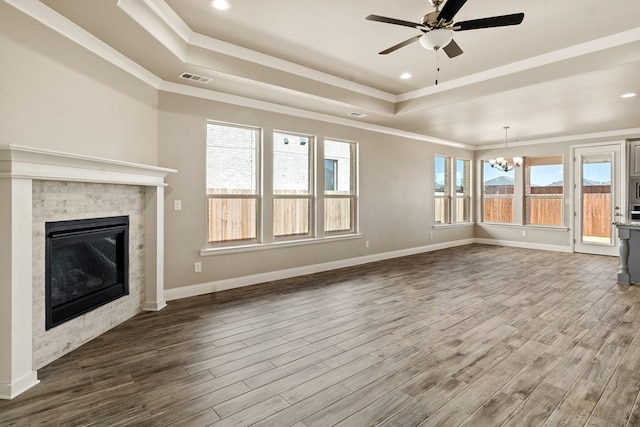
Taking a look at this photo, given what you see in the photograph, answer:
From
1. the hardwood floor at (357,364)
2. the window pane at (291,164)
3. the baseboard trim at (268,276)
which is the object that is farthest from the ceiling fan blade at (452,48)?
the baseboard trim at (268,276)

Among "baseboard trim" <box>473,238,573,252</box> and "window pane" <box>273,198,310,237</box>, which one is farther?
"baseboard trim" <box>473,238,573,252</box>

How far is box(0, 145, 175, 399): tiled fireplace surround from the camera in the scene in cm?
218

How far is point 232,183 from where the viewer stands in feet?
15.7

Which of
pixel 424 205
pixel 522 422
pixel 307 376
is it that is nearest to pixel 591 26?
pixel 522 422

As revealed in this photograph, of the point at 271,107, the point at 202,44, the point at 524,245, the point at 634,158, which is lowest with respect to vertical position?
the point at 524,245

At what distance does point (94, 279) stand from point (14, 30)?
2.05m

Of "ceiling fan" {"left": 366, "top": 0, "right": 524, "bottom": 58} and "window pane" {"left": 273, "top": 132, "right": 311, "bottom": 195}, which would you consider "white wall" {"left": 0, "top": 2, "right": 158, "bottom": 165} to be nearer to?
"window pane" {"left": 273, "top": 132, "right": 311, "bottom": 195}

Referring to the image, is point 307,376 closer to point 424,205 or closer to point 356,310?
point 356,310

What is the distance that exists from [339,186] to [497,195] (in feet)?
17.9

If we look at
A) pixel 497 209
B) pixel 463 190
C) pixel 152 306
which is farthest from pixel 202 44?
pixel 497 209

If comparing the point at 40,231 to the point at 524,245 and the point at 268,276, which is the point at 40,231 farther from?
the point at 524,245

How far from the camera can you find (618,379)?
93.3 inches

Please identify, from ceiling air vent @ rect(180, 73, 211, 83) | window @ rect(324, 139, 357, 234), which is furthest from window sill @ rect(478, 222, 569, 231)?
ceiling air vent @ rect(180, 73, 211, 83)

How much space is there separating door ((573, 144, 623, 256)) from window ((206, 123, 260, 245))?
24.3 feet
